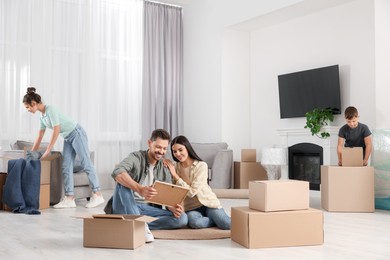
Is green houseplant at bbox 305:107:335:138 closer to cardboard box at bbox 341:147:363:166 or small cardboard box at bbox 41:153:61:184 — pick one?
cardboard box at bbox 341:147:363:166

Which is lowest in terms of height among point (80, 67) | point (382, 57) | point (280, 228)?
point (280, 228)

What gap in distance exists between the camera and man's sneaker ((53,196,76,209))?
511 cm

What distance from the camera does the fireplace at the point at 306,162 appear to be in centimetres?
649

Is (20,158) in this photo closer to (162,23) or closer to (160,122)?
(160,122)

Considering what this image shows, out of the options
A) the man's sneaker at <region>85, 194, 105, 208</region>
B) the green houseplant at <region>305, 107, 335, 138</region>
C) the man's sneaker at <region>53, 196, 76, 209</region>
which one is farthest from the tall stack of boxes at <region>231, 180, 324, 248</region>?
the green houseplant at <region>305, 107, 335, 138</region>

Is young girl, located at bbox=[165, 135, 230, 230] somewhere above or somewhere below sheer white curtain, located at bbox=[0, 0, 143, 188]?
below

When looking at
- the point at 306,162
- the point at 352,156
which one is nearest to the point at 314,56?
the point at 306,162

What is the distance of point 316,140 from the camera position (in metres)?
6.47

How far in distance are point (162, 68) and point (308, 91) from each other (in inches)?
98.7

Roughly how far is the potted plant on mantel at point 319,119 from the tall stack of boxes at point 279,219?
9.93ft

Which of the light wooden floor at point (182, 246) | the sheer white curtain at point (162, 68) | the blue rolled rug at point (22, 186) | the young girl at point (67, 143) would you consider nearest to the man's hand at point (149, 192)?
the light wooden floor at point (182, 246)

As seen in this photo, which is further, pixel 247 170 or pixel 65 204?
pixel 247 170

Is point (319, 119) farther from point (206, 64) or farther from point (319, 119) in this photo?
point (206, 64)

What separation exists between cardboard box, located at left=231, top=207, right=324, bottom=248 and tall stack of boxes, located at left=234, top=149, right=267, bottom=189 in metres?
3.75
